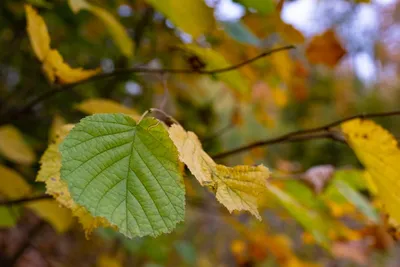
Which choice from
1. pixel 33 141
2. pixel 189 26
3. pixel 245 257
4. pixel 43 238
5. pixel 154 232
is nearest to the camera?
pixel 154 232

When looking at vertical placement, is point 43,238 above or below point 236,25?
below

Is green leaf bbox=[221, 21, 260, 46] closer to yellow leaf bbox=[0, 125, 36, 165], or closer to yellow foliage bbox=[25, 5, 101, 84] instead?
yellow foliage bbox=[25, 5, 101, 84]

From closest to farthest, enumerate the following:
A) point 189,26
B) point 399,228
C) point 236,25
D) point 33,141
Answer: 1. point 399,228
2. point 189,26
3. point 236,25
4. point 33,141

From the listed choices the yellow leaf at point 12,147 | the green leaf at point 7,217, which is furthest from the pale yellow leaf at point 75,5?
the green leaf at point 7,217

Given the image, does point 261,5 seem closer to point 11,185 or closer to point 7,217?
point 11,185

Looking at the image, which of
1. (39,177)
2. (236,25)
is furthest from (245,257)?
(39,177)

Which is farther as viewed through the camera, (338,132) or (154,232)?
(338,132)

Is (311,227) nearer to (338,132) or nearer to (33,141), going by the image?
(338,132)
